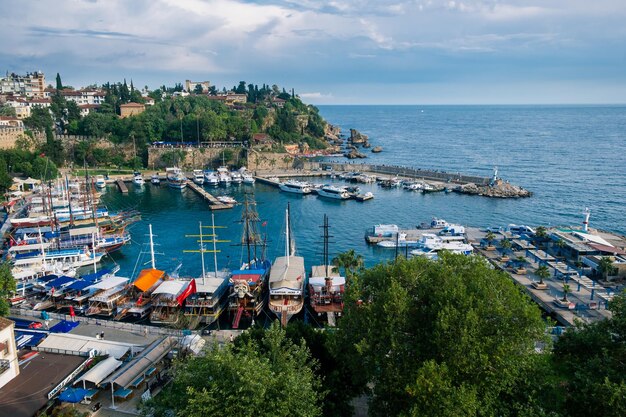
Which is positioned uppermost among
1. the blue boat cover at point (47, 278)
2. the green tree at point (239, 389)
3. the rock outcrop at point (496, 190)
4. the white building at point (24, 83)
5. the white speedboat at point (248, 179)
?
the white building at point (24, 83)

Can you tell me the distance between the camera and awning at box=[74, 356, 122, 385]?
20562 millimetres

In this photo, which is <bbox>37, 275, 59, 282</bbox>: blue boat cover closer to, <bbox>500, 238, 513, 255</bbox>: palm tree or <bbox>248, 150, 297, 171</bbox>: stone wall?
<bbox>500, 238, 513, 255</bbox>: palm tree

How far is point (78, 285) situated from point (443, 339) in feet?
94.1

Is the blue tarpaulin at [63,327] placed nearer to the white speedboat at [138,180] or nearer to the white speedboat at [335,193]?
the white speedboat at [335,193]

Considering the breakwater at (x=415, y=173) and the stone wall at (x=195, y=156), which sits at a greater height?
the stone wall at (x=195, y=156)

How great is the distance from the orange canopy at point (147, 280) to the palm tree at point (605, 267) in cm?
3492

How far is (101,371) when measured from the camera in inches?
830

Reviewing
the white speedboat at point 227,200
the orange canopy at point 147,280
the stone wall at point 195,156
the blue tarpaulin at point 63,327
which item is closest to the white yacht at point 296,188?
the white speedboat at point 227,200

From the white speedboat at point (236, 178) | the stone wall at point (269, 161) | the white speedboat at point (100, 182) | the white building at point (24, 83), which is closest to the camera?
the white speedboat at point (100, 182)

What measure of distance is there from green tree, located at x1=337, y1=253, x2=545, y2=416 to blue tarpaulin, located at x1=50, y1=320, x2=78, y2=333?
59.3 feet

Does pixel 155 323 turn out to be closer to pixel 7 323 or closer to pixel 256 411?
pixel 7 323

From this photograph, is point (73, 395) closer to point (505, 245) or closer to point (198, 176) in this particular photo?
point (505, 245)

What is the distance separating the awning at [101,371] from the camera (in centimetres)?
2056

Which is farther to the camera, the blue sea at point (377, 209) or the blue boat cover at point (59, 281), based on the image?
the blue sea at point (377, 209)
